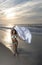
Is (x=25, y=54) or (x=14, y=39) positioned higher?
(x=14, y=39)

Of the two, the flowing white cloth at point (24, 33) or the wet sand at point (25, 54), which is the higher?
the flowing white cloth at point (24, 33)

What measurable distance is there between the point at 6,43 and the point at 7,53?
0.54 feet

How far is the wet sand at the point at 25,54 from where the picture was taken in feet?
7.38

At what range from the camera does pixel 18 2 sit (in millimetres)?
2473

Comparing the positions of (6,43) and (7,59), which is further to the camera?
(6,43)

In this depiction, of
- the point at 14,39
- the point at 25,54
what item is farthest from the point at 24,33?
the point at 25,54

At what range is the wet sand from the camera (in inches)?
88.5

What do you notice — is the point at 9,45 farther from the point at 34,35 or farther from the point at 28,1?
the point at 28,1

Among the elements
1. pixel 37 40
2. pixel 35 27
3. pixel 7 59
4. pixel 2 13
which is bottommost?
pixel 7 59

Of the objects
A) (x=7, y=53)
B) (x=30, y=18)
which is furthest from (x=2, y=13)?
(x=7, y=53)

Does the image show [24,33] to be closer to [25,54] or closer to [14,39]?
[14,39]

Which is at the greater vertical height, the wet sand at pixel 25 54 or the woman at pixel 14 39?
the woman at pixel 14 39

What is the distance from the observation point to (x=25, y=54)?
92.0 inches

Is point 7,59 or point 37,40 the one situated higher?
point 37,40
